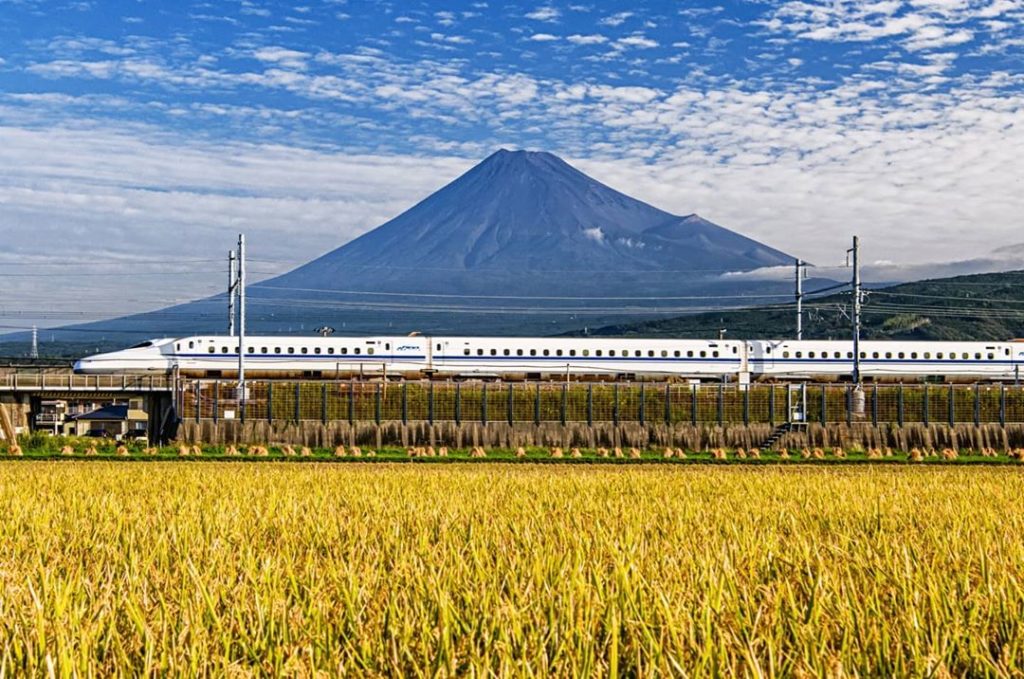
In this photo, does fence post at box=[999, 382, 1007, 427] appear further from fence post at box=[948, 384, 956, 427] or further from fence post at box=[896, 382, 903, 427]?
fence post at box=[896, 382, 903, 427]

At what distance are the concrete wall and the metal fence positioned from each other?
104cm

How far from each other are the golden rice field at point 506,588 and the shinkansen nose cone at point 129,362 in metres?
59.8

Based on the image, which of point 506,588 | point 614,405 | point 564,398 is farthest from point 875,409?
point 506,588

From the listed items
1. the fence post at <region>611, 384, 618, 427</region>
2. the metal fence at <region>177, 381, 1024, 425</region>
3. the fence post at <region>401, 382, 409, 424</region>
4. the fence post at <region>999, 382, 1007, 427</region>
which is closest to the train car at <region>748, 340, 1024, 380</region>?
the metal fence at <region>177, 381, 1024, 425</region>

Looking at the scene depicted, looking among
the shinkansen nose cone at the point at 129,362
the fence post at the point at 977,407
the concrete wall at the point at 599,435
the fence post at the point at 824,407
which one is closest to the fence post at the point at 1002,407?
the concrete wall at the point at 599,435

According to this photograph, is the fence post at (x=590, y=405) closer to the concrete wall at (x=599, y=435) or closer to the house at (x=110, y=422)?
the concrete wall at (x=599, y=435)

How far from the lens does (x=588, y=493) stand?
2058 centimetres

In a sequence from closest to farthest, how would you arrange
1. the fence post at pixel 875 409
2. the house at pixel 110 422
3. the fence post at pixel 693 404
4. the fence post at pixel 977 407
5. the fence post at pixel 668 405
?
the fence post at pixel 875 409, the fence post at pixel 977 407, the fence post at pixel 668 405, the fence post at pixel 693 404, the house at pixel 110 422

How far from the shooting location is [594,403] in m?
51.2

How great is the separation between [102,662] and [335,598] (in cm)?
254

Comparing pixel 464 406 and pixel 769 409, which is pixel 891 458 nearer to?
pixel 769 409

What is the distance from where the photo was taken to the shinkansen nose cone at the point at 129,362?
76.2 meters

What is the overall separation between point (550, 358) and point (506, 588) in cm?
6939

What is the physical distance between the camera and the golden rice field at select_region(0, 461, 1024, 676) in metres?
7.02
